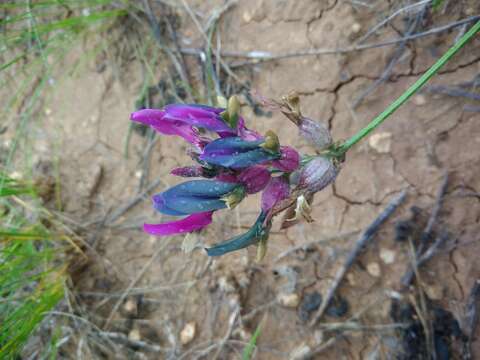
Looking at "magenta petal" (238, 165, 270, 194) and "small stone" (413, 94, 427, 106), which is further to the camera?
"small stone" (413, 94, 427, 106)

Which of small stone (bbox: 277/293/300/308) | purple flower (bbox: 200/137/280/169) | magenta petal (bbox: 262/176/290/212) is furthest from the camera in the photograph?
small stone (bbox: 277/293/300/308)

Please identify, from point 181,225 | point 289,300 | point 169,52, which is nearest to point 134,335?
point 289,300

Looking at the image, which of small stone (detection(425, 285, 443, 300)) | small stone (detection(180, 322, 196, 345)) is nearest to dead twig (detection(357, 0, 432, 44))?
small stone (detection(425, 285, 443, 300))

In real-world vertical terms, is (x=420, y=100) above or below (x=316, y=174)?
above

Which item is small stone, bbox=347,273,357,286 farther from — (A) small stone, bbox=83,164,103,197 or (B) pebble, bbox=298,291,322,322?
(A) small stone, bbox=83,164,103,197

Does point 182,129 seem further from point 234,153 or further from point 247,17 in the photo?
point 247,17

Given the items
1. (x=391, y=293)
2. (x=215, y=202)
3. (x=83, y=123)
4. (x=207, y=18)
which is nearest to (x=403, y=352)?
(x=391, y=293)
